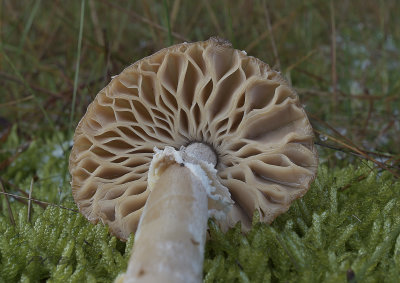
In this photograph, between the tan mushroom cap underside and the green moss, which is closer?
the green moss

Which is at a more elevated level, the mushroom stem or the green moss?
the mushroom stem

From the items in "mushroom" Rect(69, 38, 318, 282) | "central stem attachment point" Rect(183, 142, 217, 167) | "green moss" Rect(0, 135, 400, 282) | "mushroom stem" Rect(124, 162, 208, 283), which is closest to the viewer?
"mushroom stem" Rect(124, 162, 208, 283)

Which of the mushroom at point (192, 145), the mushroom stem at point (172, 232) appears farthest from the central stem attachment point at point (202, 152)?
the mushroom stem at point (172, 232)

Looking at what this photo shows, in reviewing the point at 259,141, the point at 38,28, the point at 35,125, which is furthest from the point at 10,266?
the point at 38,28

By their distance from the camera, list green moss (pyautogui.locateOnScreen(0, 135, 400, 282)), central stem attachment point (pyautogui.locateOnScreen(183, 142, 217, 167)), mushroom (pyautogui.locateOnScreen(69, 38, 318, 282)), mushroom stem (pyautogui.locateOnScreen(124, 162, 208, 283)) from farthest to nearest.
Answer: central stem attachment point (pyautogui.locateOnScreen(183, 142, 217, 167)), mushroom (pyautogui.locateOnScreen(69, 38, 318, 282)), green moss (pyautogui.locateOnScreen(0, 135, 400, 282)), mushroom stem (pyautogui.locateOnScreen(124, 162, 208, 283))

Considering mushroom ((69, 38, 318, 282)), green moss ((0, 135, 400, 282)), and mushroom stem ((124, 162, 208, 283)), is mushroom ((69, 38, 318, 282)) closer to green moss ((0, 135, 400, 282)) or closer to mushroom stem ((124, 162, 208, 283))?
mushroom stem ((124, 162, 208, 283))

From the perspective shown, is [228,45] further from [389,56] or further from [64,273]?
[389,56]

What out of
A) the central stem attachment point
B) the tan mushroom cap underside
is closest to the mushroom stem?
the central stem attachment point

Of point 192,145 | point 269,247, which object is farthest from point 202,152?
point 269,247
